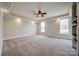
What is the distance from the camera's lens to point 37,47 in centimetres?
244

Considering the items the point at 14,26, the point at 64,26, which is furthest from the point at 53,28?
the point at 14,26

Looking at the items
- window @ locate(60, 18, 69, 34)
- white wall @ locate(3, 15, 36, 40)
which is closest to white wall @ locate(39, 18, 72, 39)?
window @ locate(60, 18, 69, 34)

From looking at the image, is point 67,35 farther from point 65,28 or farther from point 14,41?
point 14,41

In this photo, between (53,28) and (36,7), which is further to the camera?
(53,28)

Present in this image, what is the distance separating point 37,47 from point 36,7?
3.45 feet

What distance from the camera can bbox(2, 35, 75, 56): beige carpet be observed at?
227 cm

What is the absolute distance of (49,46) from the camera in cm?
259

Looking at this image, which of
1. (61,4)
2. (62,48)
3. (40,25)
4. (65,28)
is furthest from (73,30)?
(40,25)

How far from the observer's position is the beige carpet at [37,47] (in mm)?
2266

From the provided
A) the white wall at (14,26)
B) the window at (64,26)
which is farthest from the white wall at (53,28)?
the white wall at (14,26)

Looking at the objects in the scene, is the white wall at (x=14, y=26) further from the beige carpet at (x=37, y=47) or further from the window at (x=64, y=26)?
the window at (x=64, y=26)

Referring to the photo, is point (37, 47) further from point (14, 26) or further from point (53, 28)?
point (14, 26)

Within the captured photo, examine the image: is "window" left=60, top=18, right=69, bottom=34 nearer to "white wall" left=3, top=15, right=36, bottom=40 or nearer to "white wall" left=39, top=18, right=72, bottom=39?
"white wall" left=39, top=18, right=72, bottom=39

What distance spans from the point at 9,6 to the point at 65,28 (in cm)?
150
